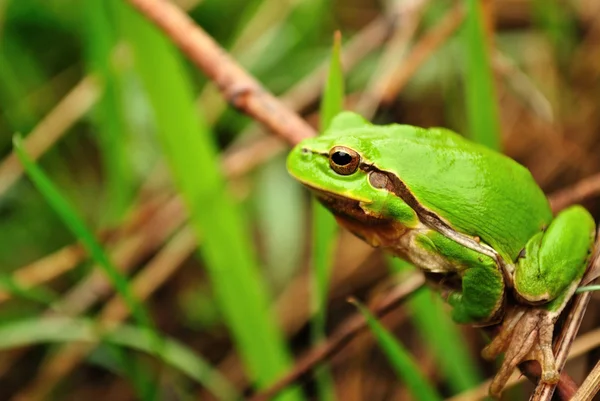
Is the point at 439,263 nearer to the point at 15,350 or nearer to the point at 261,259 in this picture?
the point at 261,259

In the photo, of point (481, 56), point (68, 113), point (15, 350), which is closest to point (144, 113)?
point (68, 113)

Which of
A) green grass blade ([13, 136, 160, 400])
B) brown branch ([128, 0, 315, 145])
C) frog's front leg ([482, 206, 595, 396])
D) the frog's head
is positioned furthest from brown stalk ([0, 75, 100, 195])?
frog's front leg ([482, 206, 595, 396])

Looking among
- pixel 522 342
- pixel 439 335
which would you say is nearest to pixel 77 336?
pixel 439 335

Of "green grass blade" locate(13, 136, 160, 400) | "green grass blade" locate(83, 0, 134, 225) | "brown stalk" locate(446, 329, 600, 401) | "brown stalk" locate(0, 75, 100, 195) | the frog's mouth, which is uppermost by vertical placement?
"brown stalk" locate(0, 75, 100, 195)

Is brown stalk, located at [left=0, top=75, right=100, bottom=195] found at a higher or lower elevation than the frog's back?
higher

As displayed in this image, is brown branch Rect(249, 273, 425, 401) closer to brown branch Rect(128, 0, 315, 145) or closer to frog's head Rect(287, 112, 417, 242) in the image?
frog's head Rect(287, 112, 417, 242)

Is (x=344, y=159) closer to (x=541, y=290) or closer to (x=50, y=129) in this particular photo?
(x=541, y=290)
